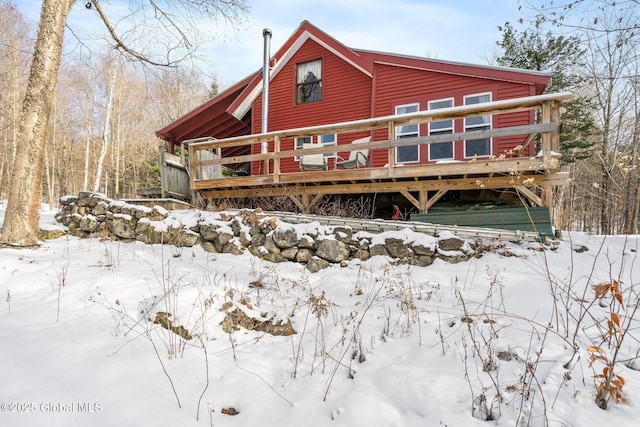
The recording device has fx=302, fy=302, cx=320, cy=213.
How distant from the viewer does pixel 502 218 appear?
18.7 ft

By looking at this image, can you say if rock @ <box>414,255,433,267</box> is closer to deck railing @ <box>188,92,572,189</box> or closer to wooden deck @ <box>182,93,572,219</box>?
wooden deck @ <box>182,93,572,219</box>

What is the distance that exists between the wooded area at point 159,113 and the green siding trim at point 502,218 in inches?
230

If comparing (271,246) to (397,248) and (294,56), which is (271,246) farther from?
(294,56)

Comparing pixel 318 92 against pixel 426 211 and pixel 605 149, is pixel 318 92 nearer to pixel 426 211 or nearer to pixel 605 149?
pixel 426 211

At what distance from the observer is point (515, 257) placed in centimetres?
458

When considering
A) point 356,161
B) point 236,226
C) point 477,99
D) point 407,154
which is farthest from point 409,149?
point 236,226

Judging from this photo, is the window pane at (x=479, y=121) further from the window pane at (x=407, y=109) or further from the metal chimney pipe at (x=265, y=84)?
the metal chimney pipe at (x=265, y=84)

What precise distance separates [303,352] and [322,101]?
10109 millimetres

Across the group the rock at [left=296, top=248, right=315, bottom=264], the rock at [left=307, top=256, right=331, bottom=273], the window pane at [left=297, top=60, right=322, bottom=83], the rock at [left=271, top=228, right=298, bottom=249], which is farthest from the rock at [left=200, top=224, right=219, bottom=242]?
the window pane at [left=297, top=60, right=322, bottom=83]

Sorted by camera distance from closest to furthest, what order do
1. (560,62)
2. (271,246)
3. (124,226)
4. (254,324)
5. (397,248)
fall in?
1. (254,324)
2. (397,248)
3. (271,246)
4. (124,226)
5. (560,62)

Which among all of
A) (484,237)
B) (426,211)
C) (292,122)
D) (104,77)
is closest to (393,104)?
(292,122)

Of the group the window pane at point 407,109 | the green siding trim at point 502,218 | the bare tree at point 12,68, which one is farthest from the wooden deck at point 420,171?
the bare tree at point 12,68

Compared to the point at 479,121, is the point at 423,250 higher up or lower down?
lower down

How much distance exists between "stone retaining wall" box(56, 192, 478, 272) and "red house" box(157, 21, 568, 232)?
214cm
